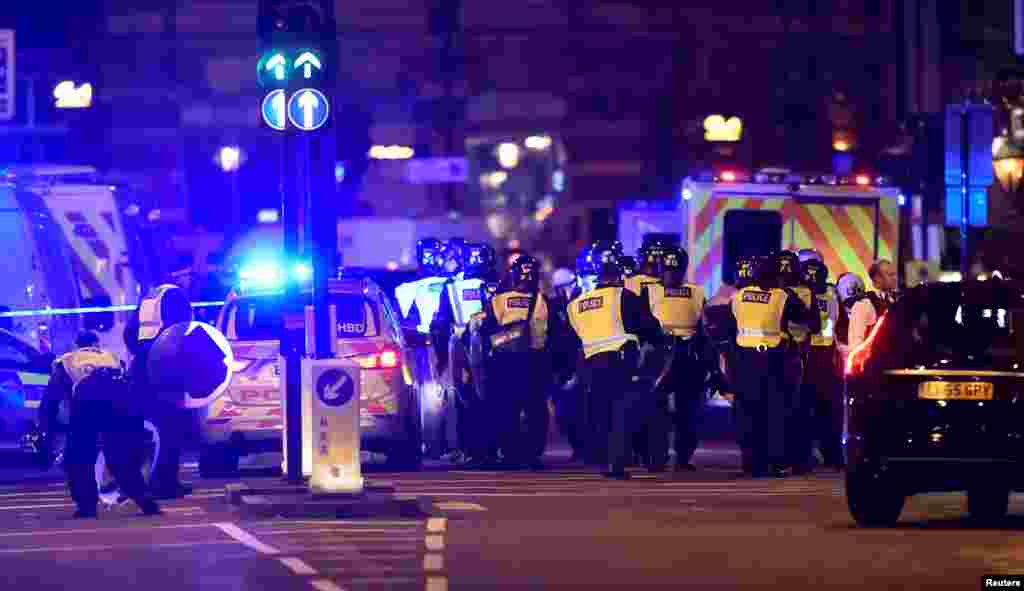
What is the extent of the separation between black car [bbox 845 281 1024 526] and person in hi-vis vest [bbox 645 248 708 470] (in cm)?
543

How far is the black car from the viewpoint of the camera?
56.0ft

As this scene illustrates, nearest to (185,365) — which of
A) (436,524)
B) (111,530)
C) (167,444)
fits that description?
(167,444)

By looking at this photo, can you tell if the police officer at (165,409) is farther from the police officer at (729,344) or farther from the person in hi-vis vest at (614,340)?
the police officer at (729,344)

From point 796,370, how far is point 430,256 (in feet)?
12.8

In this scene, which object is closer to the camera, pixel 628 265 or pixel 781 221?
pixel 628 265

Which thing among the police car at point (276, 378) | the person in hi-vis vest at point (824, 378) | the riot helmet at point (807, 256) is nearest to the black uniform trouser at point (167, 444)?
the police car at point (276, 378)

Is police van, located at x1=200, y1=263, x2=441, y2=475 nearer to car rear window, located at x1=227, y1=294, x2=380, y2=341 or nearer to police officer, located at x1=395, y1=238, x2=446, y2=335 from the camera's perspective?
car rear window, located at x1=227, y1=294, x2=380, y2=341

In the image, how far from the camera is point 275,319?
22625 mm

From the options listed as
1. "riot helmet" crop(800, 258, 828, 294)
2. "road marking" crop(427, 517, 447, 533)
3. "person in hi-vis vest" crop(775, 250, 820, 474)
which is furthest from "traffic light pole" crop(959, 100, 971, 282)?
"road marking" crop(427, 517, 447, 533)

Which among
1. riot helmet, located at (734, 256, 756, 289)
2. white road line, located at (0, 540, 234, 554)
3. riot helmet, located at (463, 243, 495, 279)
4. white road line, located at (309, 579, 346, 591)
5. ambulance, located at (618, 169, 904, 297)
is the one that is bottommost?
white road line, located at (309, 579, 346, 591)

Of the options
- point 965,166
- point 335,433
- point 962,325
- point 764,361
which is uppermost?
point 965,166

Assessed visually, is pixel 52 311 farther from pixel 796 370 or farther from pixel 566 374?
pixel 796 370

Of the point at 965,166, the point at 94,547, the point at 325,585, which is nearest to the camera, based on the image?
the point at 325,585

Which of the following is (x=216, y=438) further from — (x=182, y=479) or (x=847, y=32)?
(x=847, y=32)
